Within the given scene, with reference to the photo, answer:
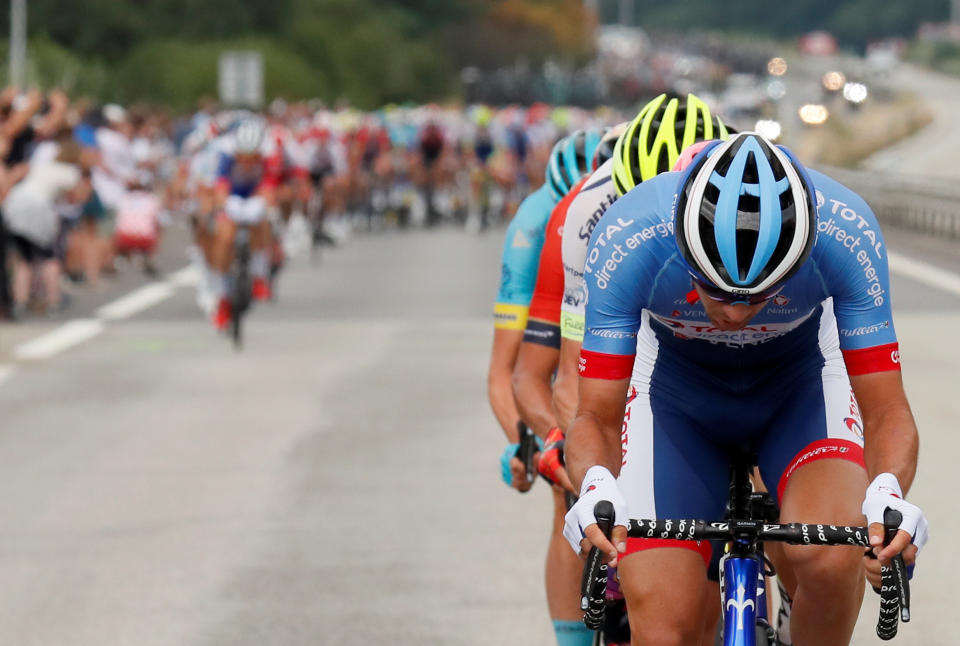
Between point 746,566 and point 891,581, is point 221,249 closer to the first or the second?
point 746,566

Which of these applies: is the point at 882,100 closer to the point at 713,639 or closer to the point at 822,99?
the point at 822,99

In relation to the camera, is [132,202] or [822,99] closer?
[132,202]

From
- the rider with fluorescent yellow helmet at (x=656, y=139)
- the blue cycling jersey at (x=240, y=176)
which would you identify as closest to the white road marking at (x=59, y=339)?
the blue cycling jersey at (x=240, y=176)

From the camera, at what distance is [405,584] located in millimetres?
7836

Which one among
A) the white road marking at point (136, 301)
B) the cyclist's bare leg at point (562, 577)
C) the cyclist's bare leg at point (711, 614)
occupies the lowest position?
the white road marking at point (136, 301)

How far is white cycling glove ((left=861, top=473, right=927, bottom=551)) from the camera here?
4.11m

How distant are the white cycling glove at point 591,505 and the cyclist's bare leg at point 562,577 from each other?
1366 millimetres

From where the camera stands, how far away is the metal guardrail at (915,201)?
27875mm

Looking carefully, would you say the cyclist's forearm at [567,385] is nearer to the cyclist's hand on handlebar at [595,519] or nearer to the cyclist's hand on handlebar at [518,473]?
the cyclist's hand on handlebar at [518,473]

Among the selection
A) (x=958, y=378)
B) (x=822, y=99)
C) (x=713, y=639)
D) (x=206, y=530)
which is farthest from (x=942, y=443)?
(x=822, y=99)

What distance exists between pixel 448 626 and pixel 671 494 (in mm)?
2352

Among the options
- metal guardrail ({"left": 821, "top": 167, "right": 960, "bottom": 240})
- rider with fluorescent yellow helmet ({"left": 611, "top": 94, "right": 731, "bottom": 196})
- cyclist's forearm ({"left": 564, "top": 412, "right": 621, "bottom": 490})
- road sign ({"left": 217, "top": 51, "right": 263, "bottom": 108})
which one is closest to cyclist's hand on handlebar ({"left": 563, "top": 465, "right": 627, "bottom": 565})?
cyclist's forearm ({"left": 564, "top": 412, "right": 621, "bottom": 490})

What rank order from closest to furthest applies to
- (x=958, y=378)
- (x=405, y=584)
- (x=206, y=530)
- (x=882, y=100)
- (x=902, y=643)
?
(x=902, y=643) → (x=405, y=584) → (x=206, y=530) → (x=958, y=378) → (x=882, y=100)

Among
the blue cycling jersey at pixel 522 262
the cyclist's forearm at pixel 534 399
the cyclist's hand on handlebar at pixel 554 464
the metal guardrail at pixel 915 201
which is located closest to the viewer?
the cyclist's hand on handlebar at pixel 554 464
